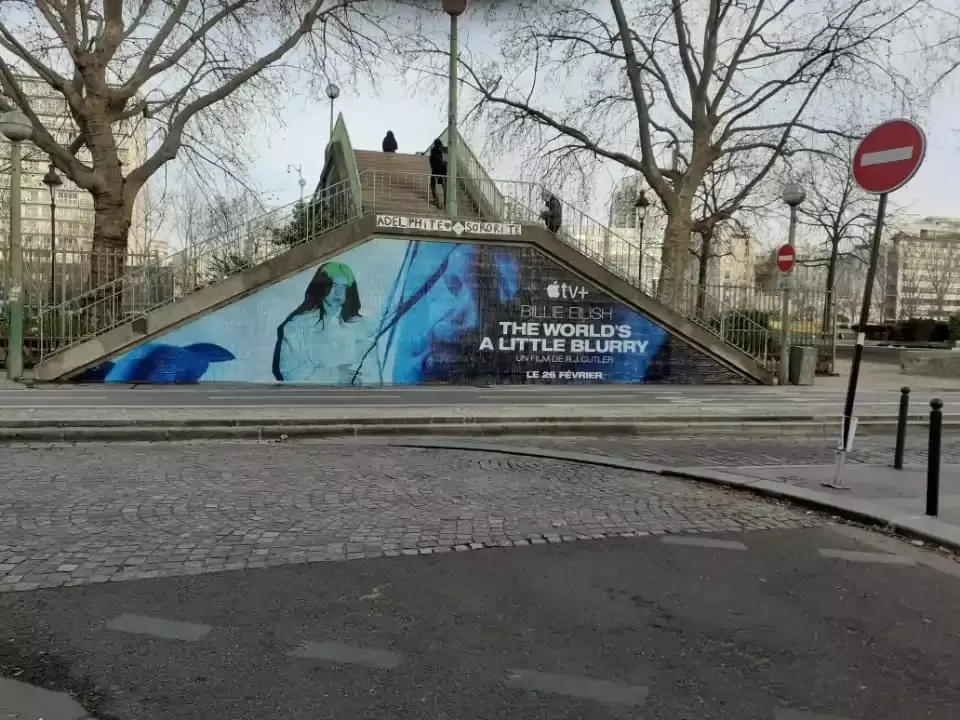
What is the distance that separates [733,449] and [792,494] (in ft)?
10.5

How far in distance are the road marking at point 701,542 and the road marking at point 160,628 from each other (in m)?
3.28

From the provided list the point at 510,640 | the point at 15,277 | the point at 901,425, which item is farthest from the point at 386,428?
the point at 15,277

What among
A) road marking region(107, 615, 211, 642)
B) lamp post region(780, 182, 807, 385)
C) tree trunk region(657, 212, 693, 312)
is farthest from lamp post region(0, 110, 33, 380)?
lamp post region(780, 182, 807, 385)

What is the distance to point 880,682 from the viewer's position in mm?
3223

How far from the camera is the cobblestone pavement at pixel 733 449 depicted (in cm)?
888

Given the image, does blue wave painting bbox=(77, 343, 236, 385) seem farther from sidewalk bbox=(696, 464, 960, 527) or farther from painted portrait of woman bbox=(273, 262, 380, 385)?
sidewalk bbox=(696, 464, 960, 527)

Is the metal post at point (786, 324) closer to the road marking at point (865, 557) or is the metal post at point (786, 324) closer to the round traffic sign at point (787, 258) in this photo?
the round traffic sign at point (787, 258)

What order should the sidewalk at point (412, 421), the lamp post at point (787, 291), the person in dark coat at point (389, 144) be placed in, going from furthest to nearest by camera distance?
the person in dark coat at point (389, 144)
the lamp post at point (787, 291)
the sidewalk at point (412, 421)

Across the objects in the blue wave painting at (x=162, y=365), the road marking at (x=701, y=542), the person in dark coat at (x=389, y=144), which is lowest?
the road marking at (x=701, y=542)

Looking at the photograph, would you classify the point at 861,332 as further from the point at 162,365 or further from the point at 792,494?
the point at 162,365

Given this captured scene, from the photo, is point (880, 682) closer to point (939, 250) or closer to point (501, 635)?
point (501, 635)

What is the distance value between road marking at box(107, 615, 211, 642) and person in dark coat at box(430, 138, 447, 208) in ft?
51.6

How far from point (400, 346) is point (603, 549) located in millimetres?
12109

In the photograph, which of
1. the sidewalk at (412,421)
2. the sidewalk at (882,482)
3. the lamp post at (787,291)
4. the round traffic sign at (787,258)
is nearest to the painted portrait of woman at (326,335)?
the sidewalk at (412,421)
